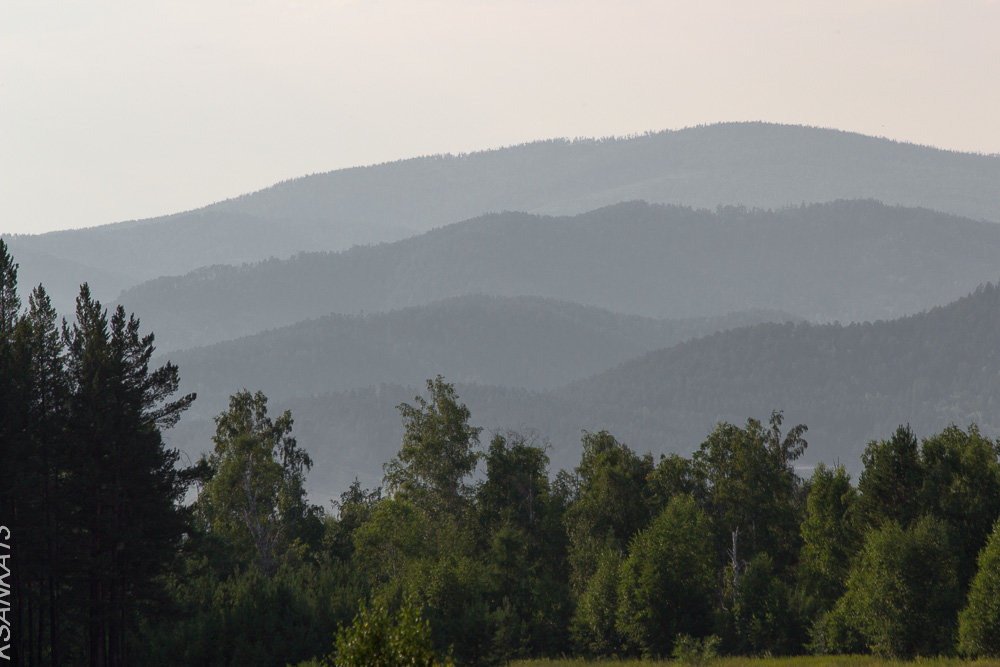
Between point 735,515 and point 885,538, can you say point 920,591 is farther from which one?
point 735,515

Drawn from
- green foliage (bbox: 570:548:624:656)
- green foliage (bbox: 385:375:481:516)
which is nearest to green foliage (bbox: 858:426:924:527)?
green foliage (bbox: 570:548:624:656)

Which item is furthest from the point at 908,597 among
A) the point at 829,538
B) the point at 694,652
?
the point at 694,652

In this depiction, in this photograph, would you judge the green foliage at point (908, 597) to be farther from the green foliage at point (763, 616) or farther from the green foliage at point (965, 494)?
the green foliage at point (763, 616)

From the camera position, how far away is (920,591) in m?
70.8

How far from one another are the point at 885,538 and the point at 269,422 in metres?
44.1

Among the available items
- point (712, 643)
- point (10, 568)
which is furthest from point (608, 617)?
point (10, 568)

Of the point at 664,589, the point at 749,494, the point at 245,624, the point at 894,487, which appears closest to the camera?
the point at 245,624

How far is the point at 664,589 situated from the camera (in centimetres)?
7756

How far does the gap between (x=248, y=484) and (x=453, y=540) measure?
49.2ft

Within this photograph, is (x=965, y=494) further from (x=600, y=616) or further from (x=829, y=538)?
(x=600, y=616)

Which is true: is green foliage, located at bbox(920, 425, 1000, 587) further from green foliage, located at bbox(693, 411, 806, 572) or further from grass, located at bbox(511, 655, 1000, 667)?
green foliage, located at bbox(693, 411, 806, 572)

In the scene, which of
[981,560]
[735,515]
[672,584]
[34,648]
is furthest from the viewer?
[735,515]

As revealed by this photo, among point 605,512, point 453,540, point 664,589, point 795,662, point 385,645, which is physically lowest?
point 795,662

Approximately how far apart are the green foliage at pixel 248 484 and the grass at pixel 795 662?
24936 mm
